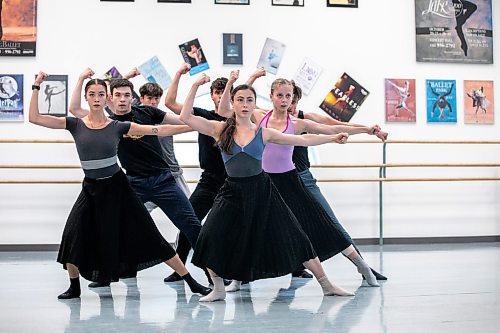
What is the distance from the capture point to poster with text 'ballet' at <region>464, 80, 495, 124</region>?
7.24 metres

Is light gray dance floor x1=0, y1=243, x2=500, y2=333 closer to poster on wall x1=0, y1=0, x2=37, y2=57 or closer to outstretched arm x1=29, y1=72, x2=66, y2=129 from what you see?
outstretched arm x1=29, y1=72, x2=66, y2=129

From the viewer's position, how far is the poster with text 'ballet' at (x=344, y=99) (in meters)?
6.96

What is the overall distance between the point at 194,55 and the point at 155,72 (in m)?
0.41

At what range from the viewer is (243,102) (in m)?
3.52

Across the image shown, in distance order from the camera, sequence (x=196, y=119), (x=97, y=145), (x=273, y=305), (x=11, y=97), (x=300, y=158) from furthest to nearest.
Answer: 1. (x=11, y=97)
2. (x=300, y=158)
3. (x=97, y=145)
4. (x=196, y=119)
5. (x=273, y=305)

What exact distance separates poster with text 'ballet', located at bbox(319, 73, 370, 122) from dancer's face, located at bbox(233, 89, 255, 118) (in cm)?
351

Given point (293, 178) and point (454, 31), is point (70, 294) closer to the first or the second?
point (293, 178)

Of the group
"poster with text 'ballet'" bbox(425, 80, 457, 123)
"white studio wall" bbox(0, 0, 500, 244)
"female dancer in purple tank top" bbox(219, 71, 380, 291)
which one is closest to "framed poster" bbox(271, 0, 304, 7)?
"white studio wall" bbox(0, 0, 500, 244)

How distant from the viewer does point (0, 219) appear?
21.4 ft

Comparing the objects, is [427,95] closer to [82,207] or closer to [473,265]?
[473,265]

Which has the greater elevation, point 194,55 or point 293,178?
point 194,55

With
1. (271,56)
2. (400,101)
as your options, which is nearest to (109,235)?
(271,56)

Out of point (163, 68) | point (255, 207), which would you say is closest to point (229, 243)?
point (255, 207)

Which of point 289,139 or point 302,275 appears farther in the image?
point 302,275
